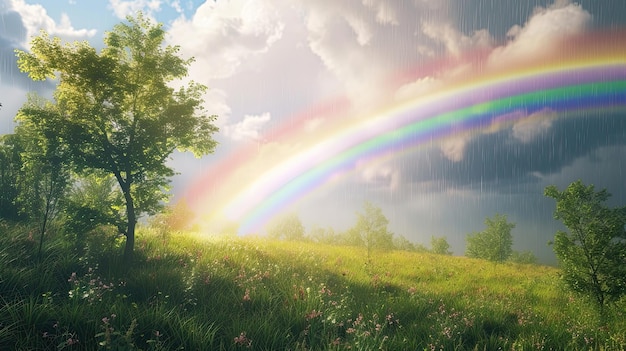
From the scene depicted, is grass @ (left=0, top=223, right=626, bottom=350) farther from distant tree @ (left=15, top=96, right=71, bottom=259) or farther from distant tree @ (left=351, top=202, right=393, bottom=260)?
distant tree @ (left=351, top=202, right=393, bottom=260)

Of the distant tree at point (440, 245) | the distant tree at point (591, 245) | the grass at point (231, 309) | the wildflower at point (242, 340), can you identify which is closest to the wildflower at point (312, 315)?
the grass at point (231, 309)

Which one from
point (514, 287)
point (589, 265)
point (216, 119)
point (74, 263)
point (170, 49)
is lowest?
point (514, 287)

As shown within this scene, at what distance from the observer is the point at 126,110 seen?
35.9 ft

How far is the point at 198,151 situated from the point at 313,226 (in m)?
82.0

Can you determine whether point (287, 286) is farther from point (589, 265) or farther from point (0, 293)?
point (589, 265)

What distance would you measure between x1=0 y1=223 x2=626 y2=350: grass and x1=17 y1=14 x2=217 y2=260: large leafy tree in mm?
2217

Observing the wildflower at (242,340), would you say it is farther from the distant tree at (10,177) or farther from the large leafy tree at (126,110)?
the distant tree at (10,177)

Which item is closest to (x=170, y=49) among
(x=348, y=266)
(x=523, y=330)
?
(x=348, y=266)

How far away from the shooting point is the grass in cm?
506

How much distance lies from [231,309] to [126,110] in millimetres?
8096

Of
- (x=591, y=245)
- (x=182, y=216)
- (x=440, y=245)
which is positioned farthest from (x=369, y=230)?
(x=440, y=245)

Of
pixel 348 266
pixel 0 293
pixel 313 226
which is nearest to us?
pixel 0 293

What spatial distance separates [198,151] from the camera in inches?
478

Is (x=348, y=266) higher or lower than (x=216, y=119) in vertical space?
lower
